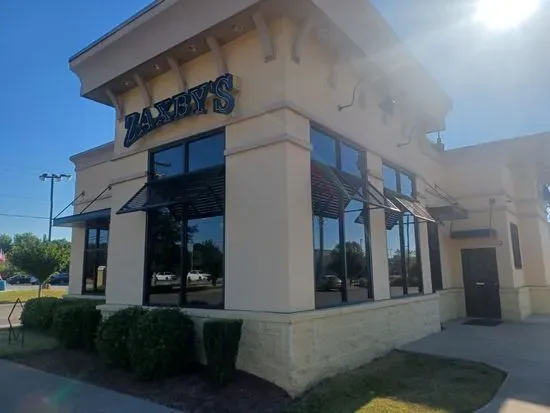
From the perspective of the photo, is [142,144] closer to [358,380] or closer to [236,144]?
[236,144]

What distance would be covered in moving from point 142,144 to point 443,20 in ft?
22.7

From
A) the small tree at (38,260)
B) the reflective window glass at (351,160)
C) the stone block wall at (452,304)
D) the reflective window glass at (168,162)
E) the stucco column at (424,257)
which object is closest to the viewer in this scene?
the reflective window glass at (168,162)

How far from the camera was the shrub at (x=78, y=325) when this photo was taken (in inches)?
336

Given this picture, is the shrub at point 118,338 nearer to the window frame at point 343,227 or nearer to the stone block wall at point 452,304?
the window frame at point 343,227

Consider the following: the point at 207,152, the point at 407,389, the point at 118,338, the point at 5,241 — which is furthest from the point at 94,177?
the point at 5,241

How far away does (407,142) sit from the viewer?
11406 millimetres

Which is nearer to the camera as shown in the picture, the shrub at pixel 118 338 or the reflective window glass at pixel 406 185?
the shrub at pixel 118 338

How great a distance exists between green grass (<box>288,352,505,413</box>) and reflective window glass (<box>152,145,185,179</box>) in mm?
4855

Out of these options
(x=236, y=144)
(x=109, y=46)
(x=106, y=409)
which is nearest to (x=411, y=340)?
(x=236, y=144)

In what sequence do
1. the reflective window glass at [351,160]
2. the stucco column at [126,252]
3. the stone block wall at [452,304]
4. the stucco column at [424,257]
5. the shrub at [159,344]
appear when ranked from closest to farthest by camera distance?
the shrub at [159,344]
the reflective window glass at [351,160]
the stucco column at [126,252]
the stucco column at [424,257]
the stone block wall at [452,304]

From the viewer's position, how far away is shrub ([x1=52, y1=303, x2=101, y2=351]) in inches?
336

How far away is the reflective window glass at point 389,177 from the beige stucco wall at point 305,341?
3.23m

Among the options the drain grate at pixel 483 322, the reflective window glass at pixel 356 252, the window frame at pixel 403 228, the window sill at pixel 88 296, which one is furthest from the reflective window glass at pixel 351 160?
the window sill at pixel 88 296

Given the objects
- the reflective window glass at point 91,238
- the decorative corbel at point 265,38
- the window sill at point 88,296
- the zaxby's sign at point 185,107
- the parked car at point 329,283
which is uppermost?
the decorative corbel at point 265,38
